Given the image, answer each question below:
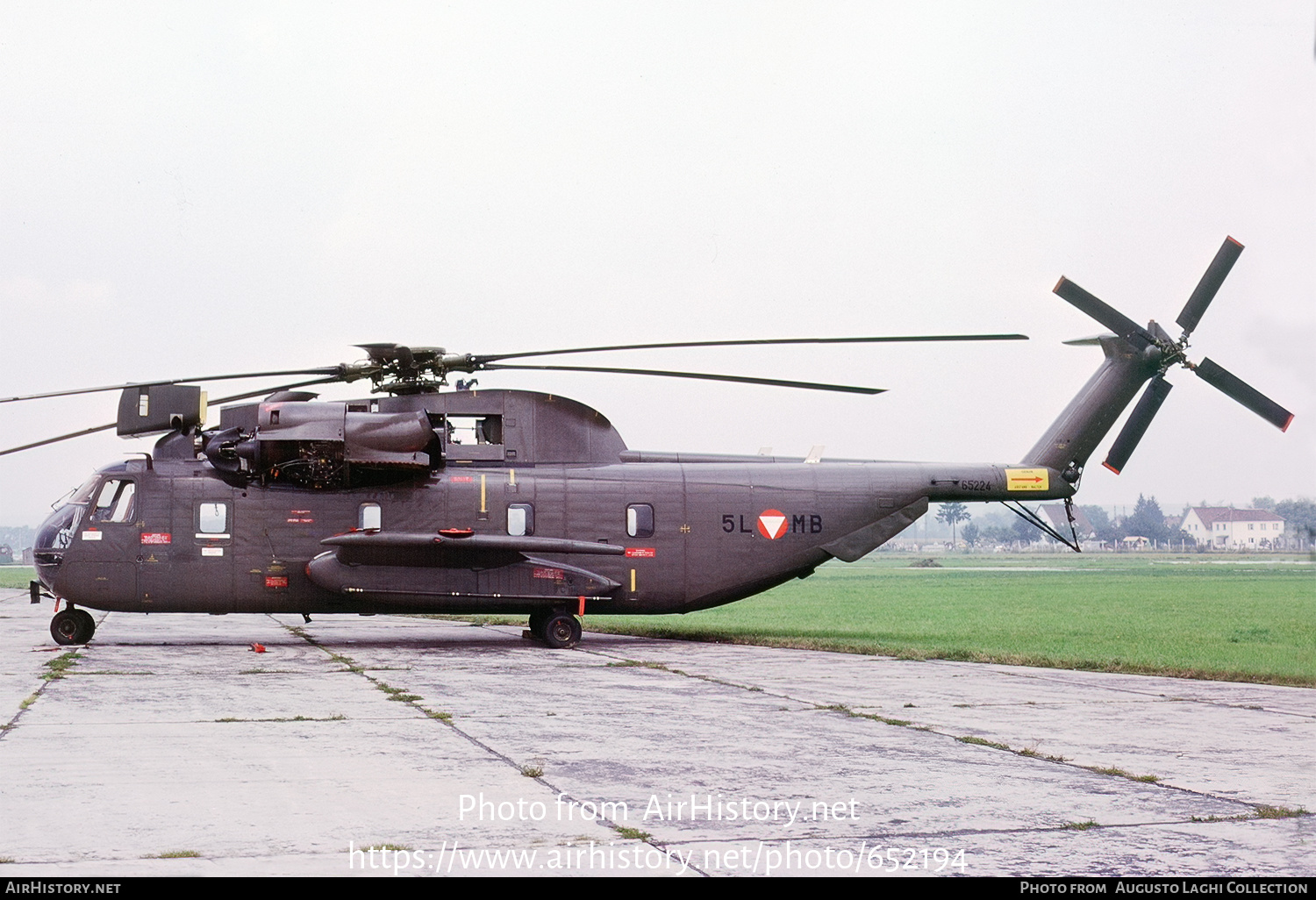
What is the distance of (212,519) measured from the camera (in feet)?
58.5

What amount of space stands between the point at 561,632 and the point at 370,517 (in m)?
3.30

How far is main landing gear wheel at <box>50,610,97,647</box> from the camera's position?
17516mm

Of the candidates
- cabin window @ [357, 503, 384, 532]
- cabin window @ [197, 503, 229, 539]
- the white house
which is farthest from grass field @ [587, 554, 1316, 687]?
the white house

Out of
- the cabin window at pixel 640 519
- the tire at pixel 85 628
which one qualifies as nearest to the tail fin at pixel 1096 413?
the cabin window at pixel 640 519

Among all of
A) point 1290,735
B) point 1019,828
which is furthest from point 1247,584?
point 1019,828

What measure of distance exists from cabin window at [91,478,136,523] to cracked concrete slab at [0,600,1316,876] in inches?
152

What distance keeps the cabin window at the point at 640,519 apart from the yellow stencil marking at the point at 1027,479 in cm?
586

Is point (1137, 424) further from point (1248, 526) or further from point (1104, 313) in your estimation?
point (1248, 526)

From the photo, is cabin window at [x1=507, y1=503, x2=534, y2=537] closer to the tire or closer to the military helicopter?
the military helicopter

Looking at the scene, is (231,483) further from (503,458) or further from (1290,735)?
(1290,735)

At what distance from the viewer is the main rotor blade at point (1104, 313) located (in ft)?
64.6

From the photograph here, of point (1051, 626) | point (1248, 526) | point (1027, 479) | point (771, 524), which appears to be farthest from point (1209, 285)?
point (1248, 526)

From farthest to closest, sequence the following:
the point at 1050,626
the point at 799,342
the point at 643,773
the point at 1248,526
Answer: the point at 1248,526, the point at 1050,626, the point at 799,342, the point at 643,773
